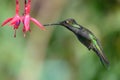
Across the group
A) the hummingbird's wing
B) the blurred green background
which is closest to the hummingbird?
the hummingbird's wing

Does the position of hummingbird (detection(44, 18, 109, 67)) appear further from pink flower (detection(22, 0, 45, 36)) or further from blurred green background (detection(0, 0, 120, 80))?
blurred green background (detection(0, 0, 120, 80))

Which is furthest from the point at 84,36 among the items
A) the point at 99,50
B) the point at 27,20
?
the point at 27,20

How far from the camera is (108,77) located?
346cm

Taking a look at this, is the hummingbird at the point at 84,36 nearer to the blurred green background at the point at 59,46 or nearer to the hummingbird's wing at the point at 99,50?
the hummingbird's wing at the point at 99,50

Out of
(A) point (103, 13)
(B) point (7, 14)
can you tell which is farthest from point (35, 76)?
(A) point (103, 13)

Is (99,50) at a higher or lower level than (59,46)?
higher

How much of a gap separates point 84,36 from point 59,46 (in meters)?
2.46

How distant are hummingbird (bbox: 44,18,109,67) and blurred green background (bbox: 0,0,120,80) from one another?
196 cm

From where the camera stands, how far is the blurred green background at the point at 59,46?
3.64 m

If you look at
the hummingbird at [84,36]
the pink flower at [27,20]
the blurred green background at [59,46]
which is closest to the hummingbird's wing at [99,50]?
the hummingbird at [84,36]

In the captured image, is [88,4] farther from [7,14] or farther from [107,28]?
[7,14]

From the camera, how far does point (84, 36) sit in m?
1.50

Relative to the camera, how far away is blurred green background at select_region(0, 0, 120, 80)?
3645 millimetres

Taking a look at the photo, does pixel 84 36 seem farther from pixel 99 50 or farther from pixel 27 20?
pixel 27 20
